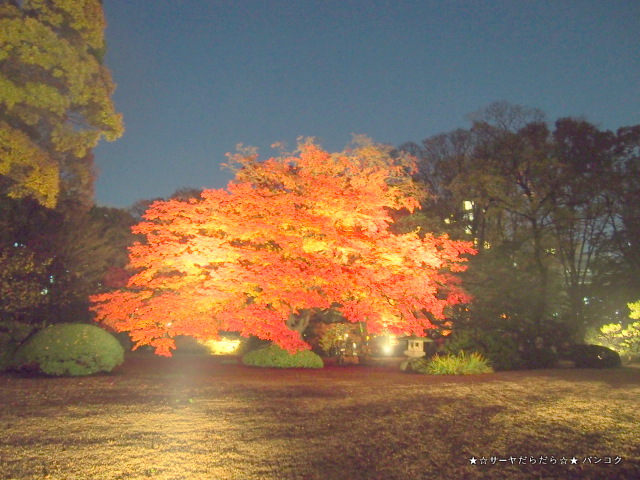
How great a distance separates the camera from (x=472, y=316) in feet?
62.5

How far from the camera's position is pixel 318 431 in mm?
6211

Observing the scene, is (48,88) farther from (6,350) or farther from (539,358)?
(539,358)

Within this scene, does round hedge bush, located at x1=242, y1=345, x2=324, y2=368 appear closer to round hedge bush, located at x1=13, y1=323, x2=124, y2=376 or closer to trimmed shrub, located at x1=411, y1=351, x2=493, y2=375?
trimmed shrub, located at x1=411, y1=351, x2=493, y2=375

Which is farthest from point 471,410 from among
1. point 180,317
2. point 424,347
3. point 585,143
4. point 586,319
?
point 586,319

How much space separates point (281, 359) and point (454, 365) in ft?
15.7

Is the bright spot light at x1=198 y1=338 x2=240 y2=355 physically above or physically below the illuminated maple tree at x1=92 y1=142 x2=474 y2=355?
below

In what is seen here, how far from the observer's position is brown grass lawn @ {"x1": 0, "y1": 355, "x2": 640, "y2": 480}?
4.97 m

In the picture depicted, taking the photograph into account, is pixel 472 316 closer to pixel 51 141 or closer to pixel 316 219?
pixel 316 219

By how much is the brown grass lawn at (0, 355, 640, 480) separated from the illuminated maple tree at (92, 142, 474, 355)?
11.3ft

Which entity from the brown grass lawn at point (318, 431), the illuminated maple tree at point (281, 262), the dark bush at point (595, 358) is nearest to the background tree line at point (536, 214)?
the dark bush at point (595, 358)

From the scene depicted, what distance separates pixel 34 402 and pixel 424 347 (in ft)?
42.3

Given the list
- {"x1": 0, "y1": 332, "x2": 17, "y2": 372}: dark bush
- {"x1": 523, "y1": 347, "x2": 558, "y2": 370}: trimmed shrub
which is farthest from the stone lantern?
{"x1": 0, "y1": 332, "x2": 17, "y2": 372}: dark bush

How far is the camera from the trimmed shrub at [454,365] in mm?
12930

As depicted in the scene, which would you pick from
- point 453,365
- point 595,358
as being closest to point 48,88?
point 453,365
